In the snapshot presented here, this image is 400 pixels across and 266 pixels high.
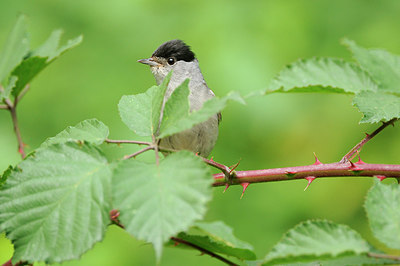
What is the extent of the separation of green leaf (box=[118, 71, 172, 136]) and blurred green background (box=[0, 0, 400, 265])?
2.06 metres

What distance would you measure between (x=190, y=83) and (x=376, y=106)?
1964mm

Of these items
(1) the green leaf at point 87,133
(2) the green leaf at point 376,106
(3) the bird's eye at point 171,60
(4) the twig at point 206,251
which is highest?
(3) the bird's eye at point 171,60

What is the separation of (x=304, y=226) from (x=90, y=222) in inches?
18.9

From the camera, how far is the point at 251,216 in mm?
4066

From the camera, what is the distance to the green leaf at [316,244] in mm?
1101

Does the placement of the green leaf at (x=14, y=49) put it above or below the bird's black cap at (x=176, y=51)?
below

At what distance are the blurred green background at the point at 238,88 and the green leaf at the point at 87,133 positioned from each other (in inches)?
83.0

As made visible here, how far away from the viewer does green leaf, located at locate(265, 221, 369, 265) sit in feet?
3.61

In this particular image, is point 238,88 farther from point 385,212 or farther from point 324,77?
point 385,212

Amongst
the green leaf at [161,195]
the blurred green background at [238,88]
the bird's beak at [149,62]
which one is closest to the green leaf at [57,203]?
the green leaf at [161,195]

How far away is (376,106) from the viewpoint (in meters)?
1.67

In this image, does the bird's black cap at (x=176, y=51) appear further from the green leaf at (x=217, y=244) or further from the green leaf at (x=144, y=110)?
the green leaf at (x=217, y=244)

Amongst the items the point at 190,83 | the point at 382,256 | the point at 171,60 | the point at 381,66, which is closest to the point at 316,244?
the point at 382,256

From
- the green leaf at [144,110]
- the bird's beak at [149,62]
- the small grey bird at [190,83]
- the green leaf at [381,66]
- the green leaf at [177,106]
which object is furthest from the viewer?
the bird's beak at [149,62]
